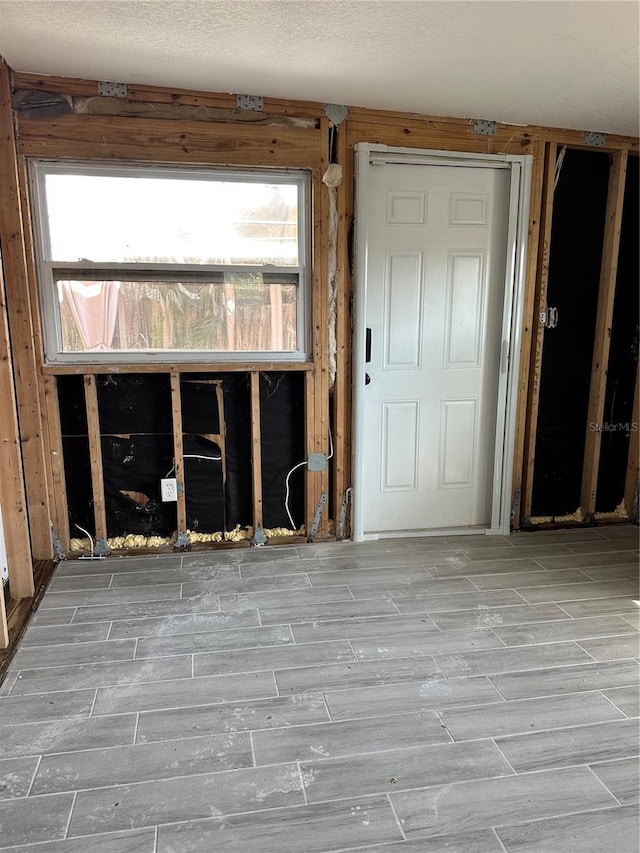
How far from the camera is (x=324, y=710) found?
209 centimetres

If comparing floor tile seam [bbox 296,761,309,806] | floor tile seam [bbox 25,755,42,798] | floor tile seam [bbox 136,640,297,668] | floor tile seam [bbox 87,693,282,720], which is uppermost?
floor tile seam [bbox 136,640,297,668]

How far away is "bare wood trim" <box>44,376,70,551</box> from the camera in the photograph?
3164 mm

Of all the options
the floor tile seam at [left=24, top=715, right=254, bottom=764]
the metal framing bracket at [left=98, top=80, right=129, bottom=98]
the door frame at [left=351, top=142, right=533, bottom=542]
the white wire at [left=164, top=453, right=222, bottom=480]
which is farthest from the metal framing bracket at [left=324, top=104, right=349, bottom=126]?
the floor tile seam at [left=24, top=715, right=254, bottom=764]

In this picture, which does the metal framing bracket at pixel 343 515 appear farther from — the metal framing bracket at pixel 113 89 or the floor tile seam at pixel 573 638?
the metal framing bracket at pixel 113 89

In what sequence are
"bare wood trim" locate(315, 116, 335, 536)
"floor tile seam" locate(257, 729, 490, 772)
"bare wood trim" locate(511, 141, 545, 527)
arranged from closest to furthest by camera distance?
"floor tile seam" locate(257, 729, 490, 772), "bare wood trim" locate(315, 116, 335, 536), "bare wood trim" locate(511, 141, 545, 527)

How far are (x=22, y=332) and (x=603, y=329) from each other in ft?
11.2

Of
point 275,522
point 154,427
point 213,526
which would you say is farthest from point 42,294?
point 275,522

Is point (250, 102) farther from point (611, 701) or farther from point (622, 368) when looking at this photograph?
point (611, 701)

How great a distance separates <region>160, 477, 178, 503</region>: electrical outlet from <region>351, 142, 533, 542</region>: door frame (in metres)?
1.06

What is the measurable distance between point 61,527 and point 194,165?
2.12 meters

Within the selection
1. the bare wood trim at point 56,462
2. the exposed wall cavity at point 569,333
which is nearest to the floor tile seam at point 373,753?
the bare wood trim at point 56,462

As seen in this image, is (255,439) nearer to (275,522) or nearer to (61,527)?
(275,522)

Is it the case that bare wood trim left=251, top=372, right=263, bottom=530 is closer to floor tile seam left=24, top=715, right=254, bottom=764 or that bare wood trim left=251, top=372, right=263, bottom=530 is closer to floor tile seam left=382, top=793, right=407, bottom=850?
floor tile seam left=24, top=715, right=254, bottom=764

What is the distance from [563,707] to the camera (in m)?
2.12
